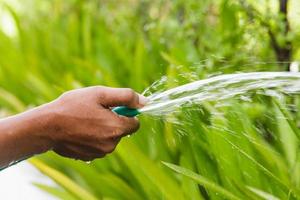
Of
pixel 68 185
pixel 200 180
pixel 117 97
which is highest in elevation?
pixel 117 97

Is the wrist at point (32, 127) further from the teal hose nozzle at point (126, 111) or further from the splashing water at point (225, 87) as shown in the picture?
the splashing water at point (225, 87)

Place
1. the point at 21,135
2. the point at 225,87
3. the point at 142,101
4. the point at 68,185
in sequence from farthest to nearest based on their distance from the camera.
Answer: the point at 68,185
the point at 225,87
the point at 142,101
the point at 21,135

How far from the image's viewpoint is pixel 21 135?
1.60 metres

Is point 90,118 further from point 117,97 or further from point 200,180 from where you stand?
point 200,180

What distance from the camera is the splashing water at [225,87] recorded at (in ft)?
6.08

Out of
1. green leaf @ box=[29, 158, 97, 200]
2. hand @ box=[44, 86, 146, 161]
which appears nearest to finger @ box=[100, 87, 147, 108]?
hand @ box=[44, 86, 146, 161]

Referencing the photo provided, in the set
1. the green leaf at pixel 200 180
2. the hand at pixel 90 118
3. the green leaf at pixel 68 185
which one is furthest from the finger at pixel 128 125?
the green leaf at pixel 68 185

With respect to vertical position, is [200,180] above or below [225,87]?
below

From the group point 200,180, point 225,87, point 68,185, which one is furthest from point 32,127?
point 68,185

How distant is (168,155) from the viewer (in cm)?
246

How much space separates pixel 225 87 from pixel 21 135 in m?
0.57

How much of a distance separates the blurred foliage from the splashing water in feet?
0.21

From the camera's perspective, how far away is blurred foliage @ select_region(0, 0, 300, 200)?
6.31 ft

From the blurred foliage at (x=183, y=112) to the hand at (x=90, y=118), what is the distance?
16 cm
